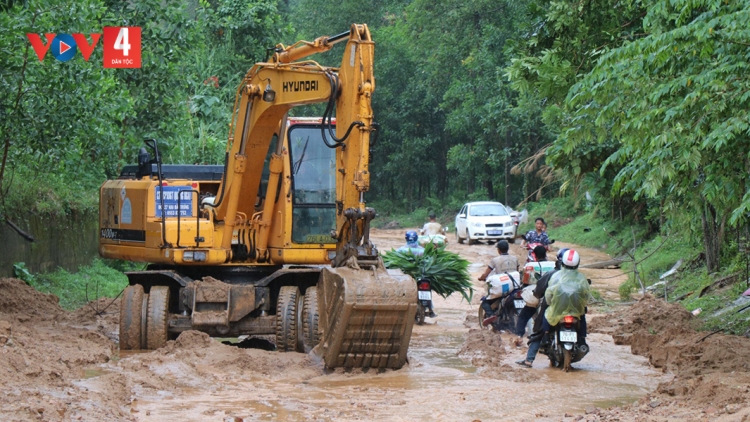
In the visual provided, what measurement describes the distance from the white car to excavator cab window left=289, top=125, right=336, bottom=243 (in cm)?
2114

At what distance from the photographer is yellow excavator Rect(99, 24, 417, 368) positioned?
460 inches

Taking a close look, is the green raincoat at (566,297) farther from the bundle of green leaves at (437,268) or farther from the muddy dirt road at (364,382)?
the bundle of green leaves at (437,268)

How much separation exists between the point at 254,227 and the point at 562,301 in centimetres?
440

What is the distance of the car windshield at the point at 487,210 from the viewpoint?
34531 millimetres

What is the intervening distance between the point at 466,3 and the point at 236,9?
14.6 meters

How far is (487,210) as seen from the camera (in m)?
34.7

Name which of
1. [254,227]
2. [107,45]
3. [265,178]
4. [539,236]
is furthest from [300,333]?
[107,45]

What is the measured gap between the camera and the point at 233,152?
500 inches

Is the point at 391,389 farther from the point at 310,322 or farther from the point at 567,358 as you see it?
the point at 567,358

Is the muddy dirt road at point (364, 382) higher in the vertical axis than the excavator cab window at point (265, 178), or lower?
lower

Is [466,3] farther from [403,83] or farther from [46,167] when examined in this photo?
[46,167]

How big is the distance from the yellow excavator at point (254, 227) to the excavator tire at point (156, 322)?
1 centimetres

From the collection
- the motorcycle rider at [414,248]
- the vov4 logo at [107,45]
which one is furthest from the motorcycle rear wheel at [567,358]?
the vov4 logo at [107,45]

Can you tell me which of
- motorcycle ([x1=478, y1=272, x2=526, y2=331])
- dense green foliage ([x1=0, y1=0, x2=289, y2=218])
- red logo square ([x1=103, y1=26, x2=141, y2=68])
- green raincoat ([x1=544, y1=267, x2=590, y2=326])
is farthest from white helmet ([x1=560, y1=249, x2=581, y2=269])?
red logo square ([x1=103, y1=26, x2=141, y2=68])
